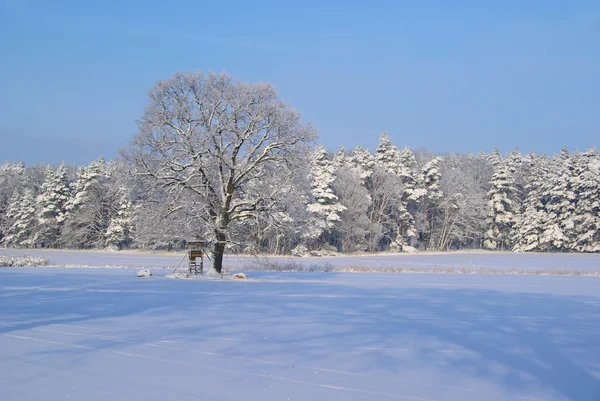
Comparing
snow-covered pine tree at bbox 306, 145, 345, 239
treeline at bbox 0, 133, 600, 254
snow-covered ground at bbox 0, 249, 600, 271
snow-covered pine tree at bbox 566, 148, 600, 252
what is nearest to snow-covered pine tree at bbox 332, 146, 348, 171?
treeline at bbox 0, 133, 600, 254

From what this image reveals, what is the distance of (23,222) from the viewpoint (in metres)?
67.2

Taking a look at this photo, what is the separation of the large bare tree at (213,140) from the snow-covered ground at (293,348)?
8.69 metres

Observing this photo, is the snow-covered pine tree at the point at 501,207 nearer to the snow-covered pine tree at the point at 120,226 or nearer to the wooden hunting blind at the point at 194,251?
the snow-covered pine tree at the point at 120,226

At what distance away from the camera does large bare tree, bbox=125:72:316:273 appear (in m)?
23.3

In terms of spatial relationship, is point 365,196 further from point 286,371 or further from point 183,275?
point 286,371

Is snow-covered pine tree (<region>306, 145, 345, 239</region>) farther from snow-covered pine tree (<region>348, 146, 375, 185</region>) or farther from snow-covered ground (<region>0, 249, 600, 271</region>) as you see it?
snow-covered ground (<region>0, 249, 600, 271</region>)

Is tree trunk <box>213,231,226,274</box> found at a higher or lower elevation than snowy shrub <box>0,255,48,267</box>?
higher

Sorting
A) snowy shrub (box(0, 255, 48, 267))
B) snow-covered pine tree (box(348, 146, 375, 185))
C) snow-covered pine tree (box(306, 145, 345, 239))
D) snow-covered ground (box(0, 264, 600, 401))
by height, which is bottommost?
snow-covered ground (box(0, 264, 600, 401))

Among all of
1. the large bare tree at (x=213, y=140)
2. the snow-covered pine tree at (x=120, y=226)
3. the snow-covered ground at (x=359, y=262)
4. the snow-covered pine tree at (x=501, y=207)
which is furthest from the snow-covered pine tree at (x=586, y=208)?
the snow-covered pine tree at (x=120, y=226)

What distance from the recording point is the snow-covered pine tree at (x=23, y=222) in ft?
220

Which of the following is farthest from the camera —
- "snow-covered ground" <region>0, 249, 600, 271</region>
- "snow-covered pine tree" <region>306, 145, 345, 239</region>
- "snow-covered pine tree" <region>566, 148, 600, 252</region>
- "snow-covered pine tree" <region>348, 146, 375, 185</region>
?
"snow-covered pine tree" <region>348, 146, 375, 185</region>

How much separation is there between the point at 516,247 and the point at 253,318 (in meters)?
63.0

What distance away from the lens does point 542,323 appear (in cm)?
1156

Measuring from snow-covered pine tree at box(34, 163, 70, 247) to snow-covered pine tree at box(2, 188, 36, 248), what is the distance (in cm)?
126
